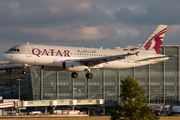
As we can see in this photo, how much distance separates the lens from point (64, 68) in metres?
61.3

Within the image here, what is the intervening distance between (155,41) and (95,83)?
2042 inches

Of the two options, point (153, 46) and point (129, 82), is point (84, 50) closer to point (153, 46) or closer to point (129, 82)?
point (129, 82)

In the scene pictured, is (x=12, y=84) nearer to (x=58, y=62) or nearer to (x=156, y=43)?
(x=156, y=43)

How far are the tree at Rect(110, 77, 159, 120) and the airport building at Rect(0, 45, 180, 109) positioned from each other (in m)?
70.4

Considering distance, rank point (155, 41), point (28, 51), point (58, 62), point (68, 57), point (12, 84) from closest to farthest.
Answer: point (28, 51) → point (58, 62) → point (68, 57) → point (155, 41) → point (12, 84)

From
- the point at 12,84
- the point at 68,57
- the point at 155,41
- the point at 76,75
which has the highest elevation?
the point at 155,41

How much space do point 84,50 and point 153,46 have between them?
799 inches

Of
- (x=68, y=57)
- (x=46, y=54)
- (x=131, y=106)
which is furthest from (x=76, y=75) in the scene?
(x=131, y=106)

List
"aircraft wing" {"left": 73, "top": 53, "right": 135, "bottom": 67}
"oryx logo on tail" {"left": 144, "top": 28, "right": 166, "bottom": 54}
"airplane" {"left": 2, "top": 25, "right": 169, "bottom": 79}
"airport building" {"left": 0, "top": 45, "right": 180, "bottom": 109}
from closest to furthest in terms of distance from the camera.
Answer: "airplane" {"left": 2, "top": 25, "right": 169, "bottom": 79} < "aircraft wing" {"left": 73, "top": 53, "right": 135, "bottom": 67} < "oryx logo on tail" {"left": 144, "top": 28, "right": 166, "bottom": 54} < "airport building" {"left": 0, "top": 45, "right": 180, "bottom": 109}

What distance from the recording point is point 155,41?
78.3m

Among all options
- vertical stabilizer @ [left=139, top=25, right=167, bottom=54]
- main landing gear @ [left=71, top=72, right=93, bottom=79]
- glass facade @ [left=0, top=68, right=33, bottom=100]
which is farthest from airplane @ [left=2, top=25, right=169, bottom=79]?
glass facade @ [left=0, top=68, right=33, bottom=100]

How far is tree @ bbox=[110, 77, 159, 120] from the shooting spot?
5291cm

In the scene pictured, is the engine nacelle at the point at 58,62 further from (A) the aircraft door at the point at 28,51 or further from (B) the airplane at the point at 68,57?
(A) the aircraft door at the point at 28,51

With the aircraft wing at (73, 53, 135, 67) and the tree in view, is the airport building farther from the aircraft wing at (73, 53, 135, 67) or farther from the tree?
the tree
